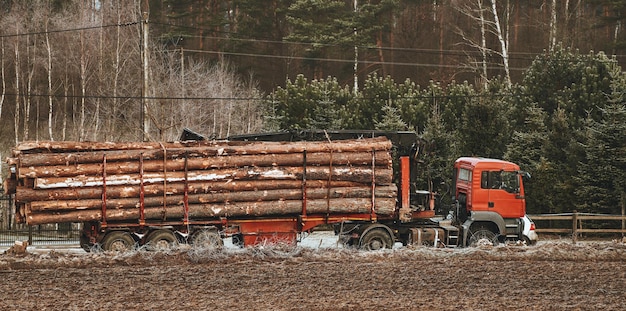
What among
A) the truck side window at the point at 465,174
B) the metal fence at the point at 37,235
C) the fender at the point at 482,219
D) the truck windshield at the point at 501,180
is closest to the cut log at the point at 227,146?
the truck side window at the point at 465,174

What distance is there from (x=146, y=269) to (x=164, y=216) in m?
2.88

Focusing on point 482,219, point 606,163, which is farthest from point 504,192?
point 606,163

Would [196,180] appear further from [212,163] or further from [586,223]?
[586,223]

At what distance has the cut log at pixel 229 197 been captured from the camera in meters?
22.1

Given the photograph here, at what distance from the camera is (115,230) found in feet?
75.2

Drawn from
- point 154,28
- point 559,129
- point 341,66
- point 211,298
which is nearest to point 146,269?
point 211,298

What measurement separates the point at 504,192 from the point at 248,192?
7.39m

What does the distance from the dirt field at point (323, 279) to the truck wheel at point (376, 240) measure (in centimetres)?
88

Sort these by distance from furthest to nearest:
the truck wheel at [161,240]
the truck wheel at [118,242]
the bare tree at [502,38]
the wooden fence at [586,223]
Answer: the bare tree at [502,38], the wooden fence at [586,223], the truck wheel at [161,240], the truck wheel at [118,242]

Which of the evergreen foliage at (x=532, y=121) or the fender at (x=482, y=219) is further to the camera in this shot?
the evergreen foliage at (x=532, y=121)

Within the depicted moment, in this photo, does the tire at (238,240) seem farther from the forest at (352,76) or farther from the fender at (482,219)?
the fender at (482,219)

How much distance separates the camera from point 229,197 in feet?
75.8

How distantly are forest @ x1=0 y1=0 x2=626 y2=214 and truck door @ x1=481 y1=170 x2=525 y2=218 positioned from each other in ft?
5.86

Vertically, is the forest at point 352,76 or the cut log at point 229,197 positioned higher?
the forest at point 352,76
